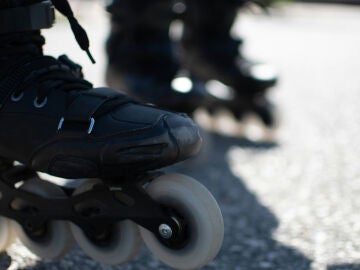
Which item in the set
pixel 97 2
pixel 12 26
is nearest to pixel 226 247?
pixel 12 26

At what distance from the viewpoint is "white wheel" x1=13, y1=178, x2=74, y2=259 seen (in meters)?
1.28

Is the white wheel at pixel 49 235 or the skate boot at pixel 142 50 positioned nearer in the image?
the white wheel at pixel 49 235

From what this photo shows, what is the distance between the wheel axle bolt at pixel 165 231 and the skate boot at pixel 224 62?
1.24 meters

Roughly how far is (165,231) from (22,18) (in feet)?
1.62

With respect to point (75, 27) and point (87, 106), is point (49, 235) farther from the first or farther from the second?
point (75, 27)

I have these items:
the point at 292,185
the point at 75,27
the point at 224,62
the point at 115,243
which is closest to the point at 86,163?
the point at 115,243

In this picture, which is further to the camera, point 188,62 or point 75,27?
point 188,62

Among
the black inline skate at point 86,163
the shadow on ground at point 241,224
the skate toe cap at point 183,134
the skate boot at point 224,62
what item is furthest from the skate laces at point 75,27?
the skate boot at point 224,62

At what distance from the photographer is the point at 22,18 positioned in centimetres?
126

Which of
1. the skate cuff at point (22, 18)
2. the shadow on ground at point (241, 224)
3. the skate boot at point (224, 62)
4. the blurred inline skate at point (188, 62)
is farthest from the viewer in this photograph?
the skate boot at point (224, 62)

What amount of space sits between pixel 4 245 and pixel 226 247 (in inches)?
18.9

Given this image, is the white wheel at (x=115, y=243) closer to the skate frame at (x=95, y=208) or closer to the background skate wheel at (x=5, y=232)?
the skate frame at (x=95, y=208)

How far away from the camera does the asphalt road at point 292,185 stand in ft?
4.58

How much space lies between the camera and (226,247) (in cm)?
147
